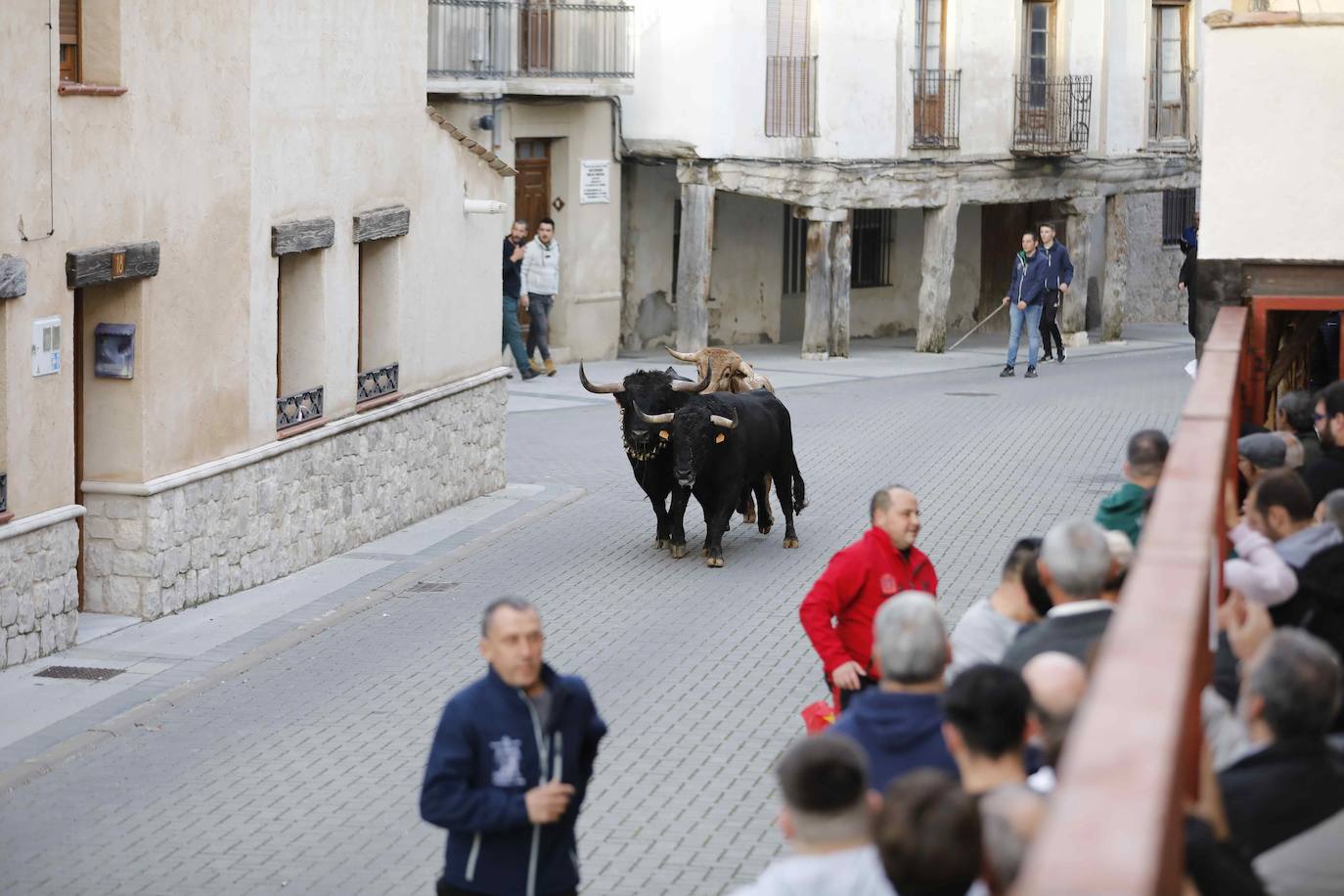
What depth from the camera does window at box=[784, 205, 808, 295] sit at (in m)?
33.5

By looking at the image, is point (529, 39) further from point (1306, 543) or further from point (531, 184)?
point (1306, 543)

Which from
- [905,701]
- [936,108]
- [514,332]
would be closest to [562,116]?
[514,332]

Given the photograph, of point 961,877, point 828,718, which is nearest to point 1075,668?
point 961,877

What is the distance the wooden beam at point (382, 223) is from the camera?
17.0 metres

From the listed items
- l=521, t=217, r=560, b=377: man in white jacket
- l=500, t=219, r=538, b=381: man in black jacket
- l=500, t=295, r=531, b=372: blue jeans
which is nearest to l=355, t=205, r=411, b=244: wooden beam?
l=500, t=219, r=538, b=381: man in black jacket

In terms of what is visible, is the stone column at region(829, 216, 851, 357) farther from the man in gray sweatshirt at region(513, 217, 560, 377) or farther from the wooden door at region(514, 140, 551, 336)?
the man in gray sweatshirt at region(513, 217, 560, 377)

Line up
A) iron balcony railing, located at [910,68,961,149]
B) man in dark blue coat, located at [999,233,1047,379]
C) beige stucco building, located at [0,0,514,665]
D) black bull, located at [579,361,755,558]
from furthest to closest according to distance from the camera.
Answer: iron balcony railing, located at [910,68,961,149] → man in dark blue coat, located at [999,233,1047,379] → black bull, located at [579,361,755,558] → beige stucco building, located at [0,0,514,665]

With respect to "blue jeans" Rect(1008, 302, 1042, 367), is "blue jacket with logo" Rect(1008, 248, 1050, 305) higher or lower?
higher

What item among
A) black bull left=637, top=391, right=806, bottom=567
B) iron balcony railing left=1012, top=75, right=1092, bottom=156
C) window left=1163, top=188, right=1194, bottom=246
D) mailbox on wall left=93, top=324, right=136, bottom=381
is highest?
iron balcony railing left=1012, top=75, right=1092, bottom=156

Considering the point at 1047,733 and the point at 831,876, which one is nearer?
the point at 831,876

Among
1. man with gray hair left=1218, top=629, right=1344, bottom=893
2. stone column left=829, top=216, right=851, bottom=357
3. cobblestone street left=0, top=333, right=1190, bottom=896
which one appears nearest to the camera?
man with gray hair left=1218, top=629, right=1344, bottom=893

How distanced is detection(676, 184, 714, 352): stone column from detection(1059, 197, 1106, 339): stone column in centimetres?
703

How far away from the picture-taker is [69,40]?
13172 millimetres

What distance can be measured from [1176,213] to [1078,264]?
5591 mm
